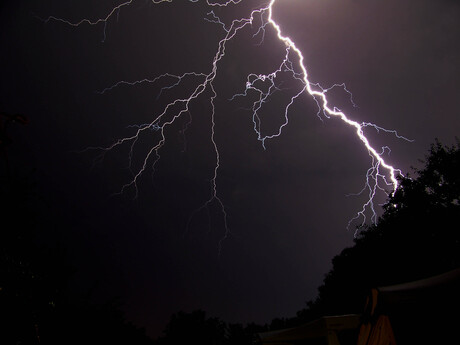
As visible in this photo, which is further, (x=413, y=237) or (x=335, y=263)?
(x=335, y=263)

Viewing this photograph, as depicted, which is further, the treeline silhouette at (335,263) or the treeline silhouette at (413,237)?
the treeline silhouette at (413,237)

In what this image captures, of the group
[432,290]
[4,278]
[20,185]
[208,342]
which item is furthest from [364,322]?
[208,342]

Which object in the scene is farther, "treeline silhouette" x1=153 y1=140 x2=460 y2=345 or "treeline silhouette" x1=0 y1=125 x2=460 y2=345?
"treeline silhouette" x1=153 y1=140 x2=460 y2=345

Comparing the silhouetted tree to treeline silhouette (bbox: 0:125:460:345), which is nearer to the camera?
treeline silhouette (bbox: 0:125:460:345)

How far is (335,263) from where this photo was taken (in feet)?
63.3

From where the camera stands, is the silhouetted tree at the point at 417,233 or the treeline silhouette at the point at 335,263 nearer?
the treeline silhouette at the point at 335,263

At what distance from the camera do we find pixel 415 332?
176cm

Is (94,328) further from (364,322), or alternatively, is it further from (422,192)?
(422,192)

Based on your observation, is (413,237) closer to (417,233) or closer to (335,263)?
(417,233)

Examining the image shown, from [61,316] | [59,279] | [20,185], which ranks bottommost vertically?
[61,316]

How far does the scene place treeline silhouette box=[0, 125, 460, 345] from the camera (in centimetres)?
571

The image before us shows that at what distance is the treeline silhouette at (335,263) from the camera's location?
5711mm

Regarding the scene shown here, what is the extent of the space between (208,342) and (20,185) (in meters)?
39.9

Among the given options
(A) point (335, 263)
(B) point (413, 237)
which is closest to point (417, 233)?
(B) point (413, 237)
